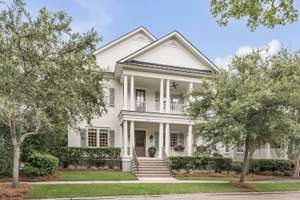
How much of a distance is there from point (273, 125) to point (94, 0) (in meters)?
9.72

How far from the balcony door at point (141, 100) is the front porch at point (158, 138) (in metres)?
1.26

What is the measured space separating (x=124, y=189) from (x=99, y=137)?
421 inches

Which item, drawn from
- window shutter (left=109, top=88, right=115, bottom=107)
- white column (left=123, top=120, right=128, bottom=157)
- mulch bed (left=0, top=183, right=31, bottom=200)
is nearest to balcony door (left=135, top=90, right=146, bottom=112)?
window shutter (left=109, top=88, right=115, bottom=107)

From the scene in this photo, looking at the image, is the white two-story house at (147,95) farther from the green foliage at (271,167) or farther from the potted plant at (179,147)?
the green foliage at (271,167)

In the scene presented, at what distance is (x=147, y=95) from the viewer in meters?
24.2

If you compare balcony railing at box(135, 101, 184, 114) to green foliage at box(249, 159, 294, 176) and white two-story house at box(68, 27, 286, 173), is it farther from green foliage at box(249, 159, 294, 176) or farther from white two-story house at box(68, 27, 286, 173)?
green foliage at box(249, 159, 294, 176)

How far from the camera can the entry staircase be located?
704 inches

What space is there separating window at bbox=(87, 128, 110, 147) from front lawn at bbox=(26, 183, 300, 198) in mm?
9518

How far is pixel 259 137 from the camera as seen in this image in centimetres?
1464

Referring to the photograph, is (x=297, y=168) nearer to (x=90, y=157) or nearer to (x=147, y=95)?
(x=147, y=95)

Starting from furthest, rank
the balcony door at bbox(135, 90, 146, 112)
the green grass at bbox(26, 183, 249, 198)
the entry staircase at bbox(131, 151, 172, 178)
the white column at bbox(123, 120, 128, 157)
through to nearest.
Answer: the balcony door at bbox(135, 90, 146, 112) < the white column at bbox(123, 120, 128, 157) < the entry staircase at bbox(131, 151, 172, 178) < the green grass at bbox(26, 183, 249, 198)

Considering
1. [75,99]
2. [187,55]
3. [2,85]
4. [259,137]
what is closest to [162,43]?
[187,55]

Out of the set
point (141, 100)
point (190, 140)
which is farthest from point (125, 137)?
point (190, 140)

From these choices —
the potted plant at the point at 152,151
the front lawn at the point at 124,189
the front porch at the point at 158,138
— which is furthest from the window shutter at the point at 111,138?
the front lawn at the point at 124,189
